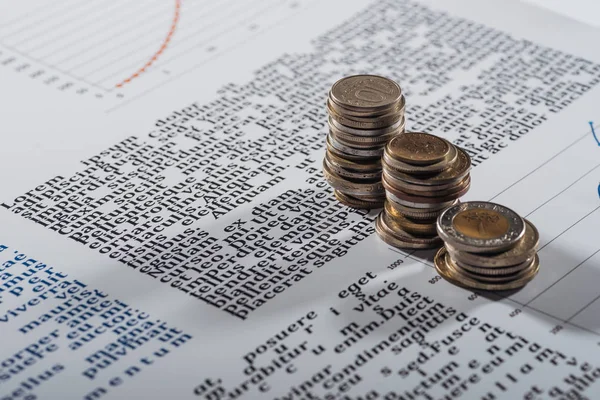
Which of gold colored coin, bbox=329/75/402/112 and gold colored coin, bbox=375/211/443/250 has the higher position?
gold colored coin, bbox=329/75/402/112

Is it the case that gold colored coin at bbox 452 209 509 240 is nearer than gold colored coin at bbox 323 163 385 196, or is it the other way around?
gold colored coin at bbox 452 209 509 240

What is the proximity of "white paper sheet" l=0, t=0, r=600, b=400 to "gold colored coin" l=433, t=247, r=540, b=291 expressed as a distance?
0.01 m

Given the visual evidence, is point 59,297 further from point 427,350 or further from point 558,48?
point 558,48

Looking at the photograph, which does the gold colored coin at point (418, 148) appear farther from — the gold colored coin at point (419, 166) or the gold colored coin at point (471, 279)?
the gold colored coin at point (471, 279)

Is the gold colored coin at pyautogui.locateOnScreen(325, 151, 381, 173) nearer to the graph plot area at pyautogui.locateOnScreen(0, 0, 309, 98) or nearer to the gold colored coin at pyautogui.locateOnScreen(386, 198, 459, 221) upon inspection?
the gold colored coin at pyautogui.locateOnScreen(386, 198, 459, 221)

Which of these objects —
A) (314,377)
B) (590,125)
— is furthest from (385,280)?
(590,125)

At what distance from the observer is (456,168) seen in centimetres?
111

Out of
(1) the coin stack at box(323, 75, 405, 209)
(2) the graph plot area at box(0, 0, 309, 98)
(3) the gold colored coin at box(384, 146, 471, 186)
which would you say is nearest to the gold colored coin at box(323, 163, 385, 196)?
(1) the coin stack at box(323, 75, 405, 209)

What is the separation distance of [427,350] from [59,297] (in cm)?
40

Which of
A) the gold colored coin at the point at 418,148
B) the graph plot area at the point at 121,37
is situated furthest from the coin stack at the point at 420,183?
the graph plot area at the point at 121,37

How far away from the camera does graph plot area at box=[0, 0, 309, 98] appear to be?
5.18 feet

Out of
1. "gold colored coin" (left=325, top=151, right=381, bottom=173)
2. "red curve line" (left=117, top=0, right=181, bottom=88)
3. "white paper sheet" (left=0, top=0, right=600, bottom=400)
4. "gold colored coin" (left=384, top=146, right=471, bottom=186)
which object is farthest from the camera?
"red curve line" (left=117, top=0, right=181, bottom=88)

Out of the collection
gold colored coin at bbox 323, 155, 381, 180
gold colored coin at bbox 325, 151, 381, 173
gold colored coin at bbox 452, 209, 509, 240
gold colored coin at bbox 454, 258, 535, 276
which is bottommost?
gold colored coin at bbox 454, 258, 535, 276

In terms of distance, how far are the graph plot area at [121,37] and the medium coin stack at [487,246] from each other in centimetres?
65
